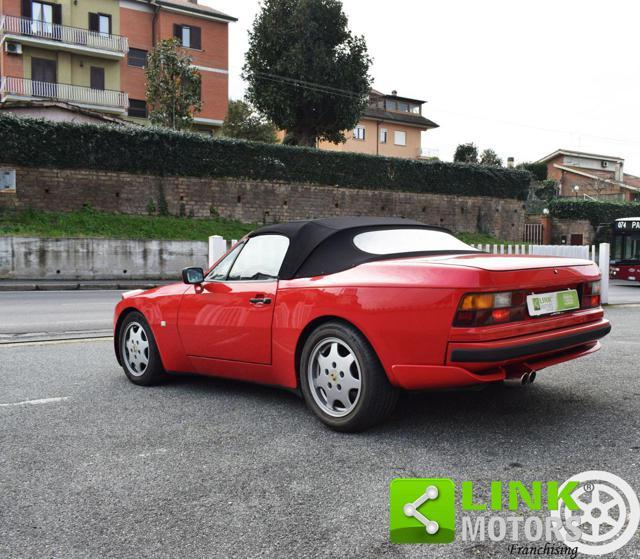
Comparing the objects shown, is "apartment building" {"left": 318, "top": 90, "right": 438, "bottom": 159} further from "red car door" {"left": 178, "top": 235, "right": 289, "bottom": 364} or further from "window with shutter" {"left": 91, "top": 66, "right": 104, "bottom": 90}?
"red car door" {"left": 178, "top": 235, "right": 289, "bottom": 364}

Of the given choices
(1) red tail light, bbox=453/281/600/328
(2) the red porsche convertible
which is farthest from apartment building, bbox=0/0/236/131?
(1) red tail light, bbox=453/281/600/328

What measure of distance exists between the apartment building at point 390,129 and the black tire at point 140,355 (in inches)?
2236

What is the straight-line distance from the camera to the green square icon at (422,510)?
101 inches

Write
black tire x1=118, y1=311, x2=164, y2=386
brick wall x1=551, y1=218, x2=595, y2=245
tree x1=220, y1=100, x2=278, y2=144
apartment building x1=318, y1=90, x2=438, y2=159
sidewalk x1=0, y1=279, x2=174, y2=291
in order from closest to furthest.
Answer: black tire x1=118, y1=311, x2=164, y2=386 → sidewalk x1=0, y1=279, x2=174, y2=291 → brick wall x1=551, y1=218, x2=595, y2=245 → tree x1=220, y1=100, x2=278, y2=144 → apartment building x1=318, y1=90, x2=438, y2=159

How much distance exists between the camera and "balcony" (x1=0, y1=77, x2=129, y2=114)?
37719mm

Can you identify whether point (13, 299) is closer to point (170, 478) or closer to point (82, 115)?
point (170, 478)

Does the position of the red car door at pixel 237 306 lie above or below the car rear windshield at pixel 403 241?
below

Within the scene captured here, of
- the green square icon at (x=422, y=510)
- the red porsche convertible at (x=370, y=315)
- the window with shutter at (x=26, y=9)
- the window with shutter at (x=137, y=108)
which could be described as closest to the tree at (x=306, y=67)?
the window with shutter at (x=137, y=108)

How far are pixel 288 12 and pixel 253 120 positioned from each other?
9.86 meters

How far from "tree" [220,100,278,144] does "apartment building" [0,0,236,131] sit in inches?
48.2

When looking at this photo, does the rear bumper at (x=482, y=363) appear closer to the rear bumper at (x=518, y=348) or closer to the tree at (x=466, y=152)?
the rear bumper at (x=518, y=348)

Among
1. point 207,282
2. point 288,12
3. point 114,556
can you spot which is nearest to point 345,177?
point 288,12

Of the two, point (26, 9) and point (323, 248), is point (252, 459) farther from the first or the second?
point (26, 9)

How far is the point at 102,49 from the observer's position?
3981 cm
